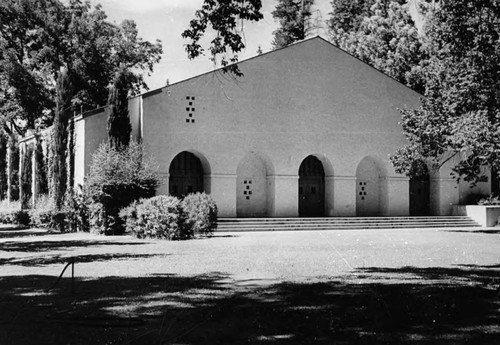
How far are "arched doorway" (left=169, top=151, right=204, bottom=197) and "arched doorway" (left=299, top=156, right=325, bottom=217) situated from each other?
5876 millimetres

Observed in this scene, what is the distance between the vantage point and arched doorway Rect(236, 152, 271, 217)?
30578 mm

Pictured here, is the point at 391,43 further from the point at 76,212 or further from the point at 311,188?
the point at 76,212

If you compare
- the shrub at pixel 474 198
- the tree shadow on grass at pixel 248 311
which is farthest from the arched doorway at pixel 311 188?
the tree shadow on grass at pixel 248 311

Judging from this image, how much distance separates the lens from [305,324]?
707 centimetres

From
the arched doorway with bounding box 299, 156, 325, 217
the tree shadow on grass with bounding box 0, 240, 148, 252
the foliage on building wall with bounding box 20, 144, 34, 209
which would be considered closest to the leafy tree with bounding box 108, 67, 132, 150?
the tree shadow on grass with bounding box 0, 240, 148, 252

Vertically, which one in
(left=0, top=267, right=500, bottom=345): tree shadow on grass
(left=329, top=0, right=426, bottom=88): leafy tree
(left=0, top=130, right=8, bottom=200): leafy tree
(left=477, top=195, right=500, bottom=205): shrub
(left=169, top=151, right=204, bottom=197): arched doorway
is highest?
(left=329, top=0, right=426, bottom=88): leafy tree

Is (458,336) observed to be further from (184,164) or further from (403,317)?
(184,164)

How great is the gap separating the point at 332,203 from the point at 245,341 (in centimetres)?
2523

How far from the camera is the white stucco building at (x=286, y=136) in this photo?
28094 mm

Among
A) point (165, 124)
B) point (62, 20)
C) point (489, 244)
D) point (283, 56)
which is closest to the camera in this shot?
point (489, 244)

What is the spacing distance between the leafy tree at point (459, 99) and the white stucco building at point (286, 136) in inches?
211

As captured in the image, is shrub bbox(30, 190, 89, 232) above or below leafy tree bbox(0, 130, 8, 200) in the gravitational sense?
below

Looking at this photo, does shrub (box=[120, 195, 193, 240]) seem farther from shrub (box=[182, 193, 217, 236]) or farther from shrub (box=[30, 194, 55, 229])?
shrub (box=[30, 194, 55, 229])

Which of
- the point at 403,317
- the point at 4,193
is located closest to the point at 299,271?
the point at 403,317
